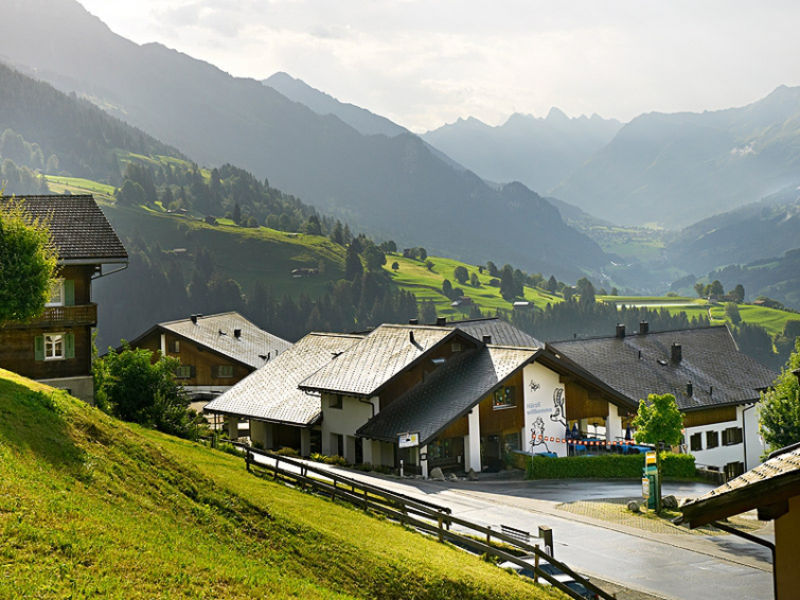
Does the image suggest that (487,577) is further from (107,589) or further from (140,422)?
(140,422)

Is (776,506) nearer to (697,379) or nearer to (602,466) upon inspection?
(602,466)

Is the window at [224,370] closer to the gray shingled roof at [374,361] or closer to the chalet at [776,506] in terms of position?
the gray shingled roof at [374,361]

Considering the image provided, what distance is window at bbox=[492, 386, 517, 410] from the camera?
48.2 m

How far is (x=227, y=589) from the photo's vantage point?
12.8 meters

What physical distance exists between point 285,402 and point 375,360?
270 inches

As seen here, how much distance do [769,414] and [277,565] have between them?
42.5 m

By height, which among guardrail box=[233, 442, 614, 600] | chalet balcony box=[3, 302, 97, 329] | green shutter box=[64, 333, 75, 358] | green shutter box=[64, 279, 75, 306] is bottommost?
guardrail box=[233, 442, 614, 600]

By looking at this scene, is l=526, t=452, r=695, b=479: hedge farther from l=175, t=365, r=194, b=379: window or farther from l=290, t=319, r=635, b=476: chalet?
l=175, t=365, r=194, b=379: window

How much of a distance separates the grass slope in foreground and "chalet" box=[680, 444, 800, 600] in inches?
286

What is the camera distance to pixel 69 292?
38.1 m

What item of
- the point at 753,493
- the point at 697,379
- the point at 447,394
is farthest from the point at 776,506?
the point at 697,379

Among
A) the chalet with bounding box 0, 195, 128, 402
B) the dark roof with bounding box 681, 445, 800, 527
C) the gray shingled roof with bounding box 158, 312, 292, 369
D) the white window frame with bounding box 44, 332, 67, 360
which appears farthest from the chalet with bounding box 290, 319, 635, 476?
the dark roof with bounding box 681, 445, 800, 527

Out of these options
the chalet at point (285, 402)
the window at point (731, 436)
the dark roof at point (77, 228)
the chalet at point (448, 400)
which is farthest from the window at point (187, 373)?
the window at point (731, 436)

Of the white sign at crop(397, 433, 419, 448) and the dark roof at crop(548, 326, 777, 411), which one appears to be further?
the dark roof at crop(548, 326, 777, 411)
